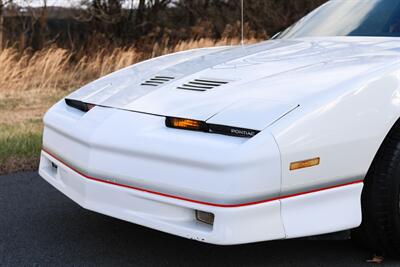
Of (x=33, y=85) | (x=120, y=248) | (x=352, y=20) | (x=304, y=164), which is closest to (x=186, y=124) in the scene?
(x=304, y=164)

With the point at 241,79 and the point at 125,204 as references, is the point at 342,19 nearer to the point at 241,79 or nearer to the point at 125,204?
the point at 241,79

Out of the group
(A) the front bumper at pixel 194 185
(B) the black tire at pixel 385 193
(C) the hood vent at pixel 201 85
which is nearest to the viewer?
(A) the front bumper at pixel 194 185

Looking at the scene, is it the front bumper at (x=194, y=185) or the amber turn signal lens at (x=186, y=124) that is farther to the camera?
the amber turn signal lens at (x=186, y=124)

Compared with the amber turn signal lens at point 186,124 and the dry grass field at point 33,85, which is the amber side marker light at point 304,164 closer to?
the amber turn signal lens at point 186,124

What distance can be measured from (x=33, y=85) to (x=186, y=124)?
7760mm

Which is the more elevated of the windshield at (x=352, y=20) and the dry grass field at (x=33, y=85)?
the windshield at (x=352, y=20)

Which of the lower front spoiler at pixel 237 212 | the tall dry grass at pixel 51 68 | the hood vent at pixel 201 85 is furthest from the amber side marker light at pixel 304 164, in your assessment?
the tall dry grass at pixel 51 68

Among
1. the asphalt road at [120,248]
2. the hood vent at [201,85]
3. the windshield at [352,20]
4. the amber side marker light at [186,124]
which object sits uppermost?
the windshield at [352,20]

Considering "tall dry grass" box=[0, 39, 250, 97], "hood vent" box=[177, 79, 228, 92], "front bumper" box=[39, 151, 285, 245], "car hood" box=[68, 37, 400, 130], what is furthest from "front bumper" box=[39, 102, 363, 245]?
"tall dry grass" box=[0, 39, 250, 97]

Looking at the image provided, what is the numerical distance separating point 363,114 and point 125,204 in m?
1.20

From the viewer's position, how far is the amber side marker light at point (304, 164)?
2535 mm

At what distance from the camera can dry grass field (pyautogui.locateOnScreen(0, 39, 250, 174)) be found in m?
5.35

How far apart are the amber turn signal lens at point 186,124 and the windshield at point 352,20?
161 cm

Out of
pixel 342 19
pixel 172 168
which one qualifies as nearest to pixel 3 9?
pixel 342 19
